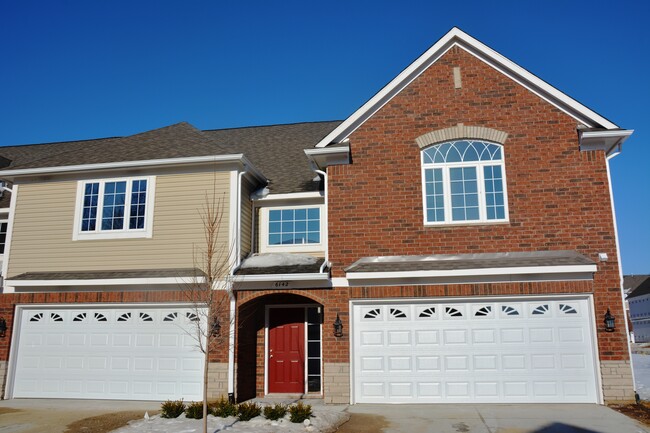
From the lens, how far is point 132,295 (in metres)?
13.6

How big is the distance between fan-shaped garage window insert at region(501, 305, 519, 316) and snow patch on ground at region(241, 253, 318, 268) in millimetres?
4538

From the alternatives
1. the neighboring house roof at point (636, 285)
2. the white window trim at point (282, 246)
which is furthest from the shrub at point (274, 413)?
the neighboring house roof at point (636, 285)

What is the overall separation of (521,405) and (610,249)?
399 centimetres

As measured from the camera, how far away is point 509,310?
12156 mm

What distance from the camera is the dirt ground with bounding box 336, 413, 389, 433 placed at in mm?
9555

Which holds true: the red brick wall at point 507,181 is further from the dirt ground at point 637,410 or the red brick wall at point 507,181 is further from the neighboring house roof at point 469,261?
the dirt ground at point 637,410

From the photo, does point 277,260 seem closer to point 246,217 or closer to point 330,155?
point 246,217

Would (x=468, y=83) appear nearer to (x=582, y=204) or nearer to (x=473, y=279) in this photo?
(x=582, y=204)

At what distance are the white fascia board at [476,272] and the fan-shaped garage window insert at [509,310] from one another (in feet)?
2.90

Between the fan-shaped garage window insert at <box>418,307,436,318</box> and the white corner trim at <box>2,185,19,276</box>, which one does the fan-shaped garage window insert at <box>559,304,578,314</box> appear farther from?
the white corner trim at <box>2,185,19,276</box>

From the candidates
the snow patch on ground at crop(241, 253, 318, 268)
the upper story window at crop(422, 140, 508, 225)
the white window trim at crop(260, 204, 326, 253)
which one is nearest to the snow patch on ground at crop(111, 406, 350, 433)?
the snow patch on ground at crop(241, 253, 318, 268)

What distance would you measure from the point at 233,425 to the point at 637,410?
7.93m

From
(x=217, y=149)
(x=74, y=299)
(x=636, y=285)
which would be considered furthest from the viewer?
(x=636, y=285)

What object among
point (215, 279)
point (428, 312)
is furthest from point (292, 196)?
point (428, 312)
